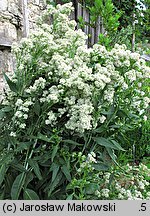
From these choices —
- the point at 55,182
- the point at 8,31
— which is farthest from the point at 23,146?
the point at 8,31

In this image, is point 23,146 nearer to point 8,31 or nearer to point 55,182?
point 55,182

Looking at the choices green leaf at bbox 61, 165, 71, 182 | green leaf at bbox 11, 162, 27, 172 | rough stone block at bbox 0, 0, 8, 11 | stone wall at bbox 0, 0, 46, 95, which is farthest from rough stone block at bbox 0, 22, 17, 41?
green leaf at bbox 61, 165, 71, 182

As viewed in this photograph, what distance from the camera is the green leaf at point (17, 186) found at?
129 cm

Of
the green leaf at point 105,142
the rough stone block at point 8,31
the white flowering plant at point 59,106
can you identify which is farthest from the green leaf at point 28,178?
the rough stone block at point 8,31

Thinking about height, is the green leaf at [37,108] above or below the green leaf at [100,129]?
above

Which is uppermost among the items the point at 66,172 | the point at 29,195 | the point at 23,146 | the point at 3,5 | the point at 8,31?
the point at 3,5

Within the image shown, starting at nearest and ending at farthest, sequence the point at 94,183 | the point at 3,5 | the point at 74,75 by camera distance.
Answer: the point at 74,75 → the point at 94,183 → the point at 3,5

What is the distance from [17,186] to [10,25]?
5.93 ft

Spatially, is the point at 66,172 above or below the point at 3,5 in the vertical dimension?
below

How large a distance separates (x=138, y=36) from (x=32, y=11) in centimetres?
230

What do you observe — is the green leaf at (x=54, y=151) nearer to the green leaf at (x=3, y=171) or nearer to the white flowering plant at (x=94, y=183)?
the white flowering plant at (x=94, y=183)

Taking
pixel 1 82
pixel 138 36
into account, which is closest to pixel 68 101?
pixel 1 82

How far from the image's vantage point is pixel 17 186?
1305 mm

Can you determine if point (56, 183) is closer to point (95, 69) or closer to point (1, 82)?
point (95, 69)
